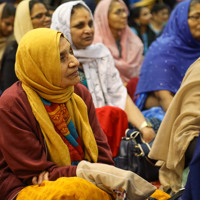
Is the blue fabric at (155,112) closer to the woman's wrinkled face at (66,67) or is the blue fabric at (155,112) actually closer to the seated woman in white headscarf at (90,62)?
the seated woman in white headscarf at (90,62)

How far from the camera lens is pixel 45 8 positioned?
13.9 ft

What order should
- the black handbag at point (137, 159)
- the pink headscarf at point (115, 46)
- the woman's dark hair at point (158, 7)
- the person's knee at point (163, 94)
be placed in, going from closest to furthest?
the black handbag at point (137, 159), the person's knee at point (163, 94), the pink headscarf at point (115, 46), the woman's dark hair at point (158, 7)

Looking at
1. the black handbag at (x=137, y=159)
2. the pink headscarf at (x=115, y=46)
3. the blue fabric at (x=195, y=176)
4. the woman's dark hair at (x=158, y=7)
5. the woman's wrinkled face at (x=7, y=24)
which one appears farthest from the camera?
the woman's dark hair at (x=158, y=7)

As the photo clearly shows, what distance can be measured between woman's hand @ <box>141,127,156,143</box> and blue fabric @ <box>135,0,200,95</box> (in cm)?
52

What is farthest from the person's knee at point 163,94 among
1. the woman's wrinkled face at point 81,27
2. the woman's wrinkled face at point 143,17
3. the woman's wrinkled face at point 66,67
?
the woman's wrinkled face at point 143,17

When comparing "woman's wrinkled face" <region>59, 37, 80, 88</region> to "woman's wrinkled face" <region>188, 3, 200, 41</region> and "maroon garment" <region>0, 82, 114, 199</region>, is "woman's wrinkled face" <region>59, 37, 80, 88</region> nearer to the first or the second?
"maroon garment" <region>0, 82, 114, 199</region>

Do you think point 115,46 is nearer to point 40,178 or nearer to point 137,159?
point 137,159

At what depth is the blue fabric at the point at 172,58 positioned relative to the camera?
3896 mm

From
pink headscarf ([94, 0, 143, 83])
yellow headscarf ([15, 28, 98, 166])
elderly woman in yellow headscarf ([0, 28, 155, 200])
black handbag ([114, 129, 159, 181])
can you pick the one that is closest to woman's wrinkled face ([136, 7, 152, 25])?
pink headscarf ([94, 0, 143, 83])

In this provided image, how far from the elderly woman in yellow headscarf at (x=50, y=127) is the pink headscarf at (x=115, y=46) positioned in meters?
2.21

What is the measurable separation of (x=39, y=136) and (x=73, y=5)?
156cm

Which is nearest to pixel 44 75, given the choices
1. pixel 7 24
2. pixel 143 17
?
pixel 7 24

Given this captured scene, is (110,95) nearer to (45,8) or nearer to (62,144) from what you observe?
(45,8)

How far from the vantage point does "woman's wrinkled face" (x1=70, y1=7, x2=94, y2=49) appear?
143 inches
